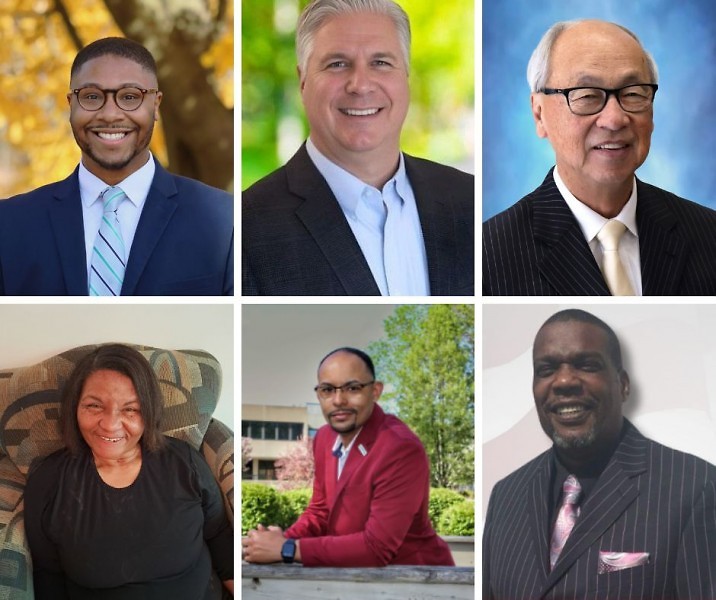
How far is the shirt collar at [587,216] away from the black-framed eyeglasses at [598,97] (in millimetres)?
171

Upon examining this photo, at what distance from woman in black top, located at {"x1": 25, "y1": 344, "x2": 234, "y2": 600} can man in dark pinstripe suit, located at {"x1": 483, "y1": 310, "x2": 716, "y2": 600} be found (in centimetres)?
74

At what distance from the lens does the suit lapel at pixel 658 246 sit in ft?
9.23

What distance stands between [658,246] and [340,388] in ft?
2.96

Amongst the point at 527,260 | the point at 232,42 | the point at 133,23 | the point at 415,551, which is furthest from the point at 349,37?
the point at 415,551

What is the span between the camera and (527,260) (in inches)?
111

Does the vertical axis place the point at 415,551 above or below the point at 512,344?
below

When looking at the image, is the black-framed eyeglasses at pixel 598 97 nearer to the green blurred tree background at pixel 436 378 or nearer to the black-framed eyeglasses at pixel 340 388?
the green blurred tree background at pixel 436 378

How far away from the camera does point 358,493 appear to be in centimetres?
278

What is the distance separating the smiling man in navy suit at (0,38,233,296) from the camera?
2768mm

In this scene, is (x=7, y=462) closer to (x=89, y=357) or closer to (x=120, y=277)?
(x=89, y=357)

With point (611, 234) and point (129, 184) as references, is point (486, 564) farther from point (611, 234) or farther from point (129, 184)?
point (129, 184)

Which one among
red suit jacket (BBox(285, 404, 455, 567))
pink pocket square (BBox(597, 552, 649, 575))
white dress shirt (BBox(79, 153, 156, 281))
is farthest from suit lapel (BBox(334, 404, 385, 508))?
white dress shirt (BBox(79, 153, 156, 281))

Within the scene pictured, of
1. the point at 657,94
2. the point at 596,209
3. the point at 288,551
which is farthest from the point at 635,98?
the point at 288,551

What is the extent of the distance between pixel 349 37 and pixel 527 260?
73 cm
